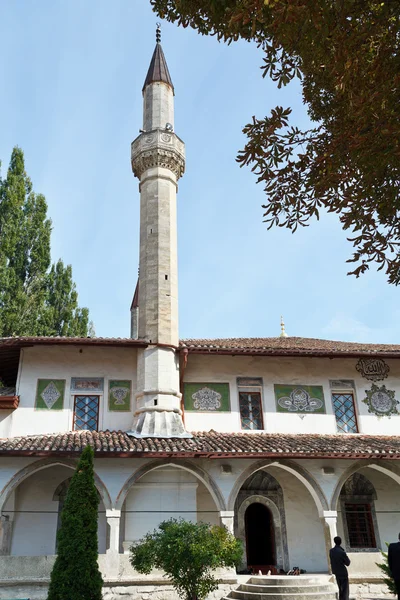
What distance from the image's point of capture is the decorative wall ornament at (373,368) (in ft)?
46.9

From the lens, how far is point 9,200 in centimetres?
1938

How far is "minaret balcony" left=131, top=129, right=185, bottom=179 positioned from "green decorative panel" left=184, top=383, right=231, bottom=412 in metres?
5.99

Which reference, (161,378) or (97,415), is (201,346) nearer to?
(161,378)

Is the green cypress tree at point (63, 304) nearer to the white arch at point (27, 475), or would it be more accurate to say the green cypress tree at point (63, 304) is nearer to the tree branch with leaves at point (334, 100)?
the white arch at point (27, 475)

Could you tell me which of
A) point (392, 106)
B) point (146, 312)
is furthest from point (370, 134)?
point (146, 312)

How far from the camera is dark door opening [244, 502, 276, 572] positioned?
12609 mm

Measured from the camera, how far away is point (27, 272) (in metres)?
19.5

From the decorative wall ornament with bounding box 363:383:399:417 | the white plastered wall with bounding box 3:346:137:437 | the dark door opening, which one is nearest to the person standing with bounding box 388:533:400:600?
the dark door opening

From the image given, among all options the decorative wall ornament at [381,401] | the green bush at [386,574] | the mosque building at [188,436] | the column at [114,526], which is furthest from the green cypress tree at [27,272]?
the green bush at [386,574]

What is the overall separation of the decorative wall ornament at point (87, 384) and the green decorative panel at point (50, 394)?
27 cm

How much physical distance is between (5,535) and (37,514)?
0.75 metres

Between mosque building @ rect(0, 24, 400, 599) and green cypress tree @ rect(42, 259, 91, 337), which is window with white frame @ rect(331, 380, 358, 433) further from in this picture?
green cypress tree @ rect(42, 259, 91, 337)

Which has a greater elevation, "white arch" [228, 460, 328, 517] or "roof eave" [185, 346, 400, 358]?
"roof eave" [185, 346, 400, 358]

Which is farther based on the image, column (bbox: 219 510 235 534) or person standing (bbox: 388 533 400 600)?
column (bbox: 219 510 235 534)
